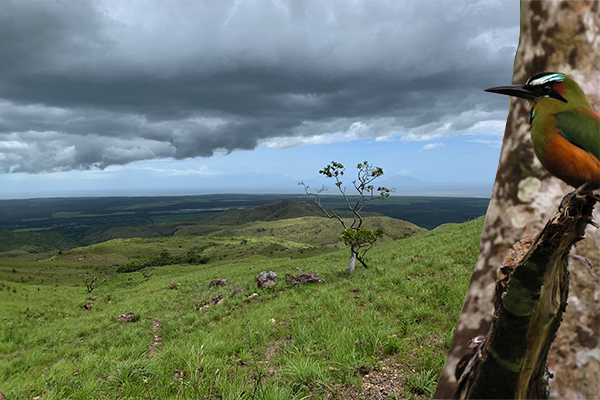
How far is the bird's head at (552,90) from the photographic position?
178 cm

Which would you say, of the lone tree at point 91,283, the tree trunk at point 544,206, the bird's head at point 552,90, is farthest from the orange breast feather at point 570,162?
the lone tree at point 91,283

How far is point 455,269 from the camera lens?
480 inches

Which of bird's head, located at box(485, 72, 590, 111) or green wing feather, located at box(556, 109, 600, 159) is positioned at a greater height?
bird's head, located at box(485, 72, 590, 111)

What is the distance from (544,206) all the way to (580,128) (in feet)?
3.15

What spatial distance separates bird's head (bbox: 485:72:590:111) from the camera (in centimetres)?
178

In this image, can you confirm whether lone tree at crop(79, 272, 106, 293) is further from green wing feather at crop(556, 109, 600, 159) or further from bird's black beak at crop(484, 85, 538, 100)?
green wing feather at crop(556, 109, 600, 159)

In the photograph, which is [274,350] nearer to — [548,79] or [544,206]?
[544,206]

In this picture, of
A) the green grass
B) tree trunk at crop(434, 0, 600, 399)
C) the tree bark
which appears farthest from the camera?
the green grass

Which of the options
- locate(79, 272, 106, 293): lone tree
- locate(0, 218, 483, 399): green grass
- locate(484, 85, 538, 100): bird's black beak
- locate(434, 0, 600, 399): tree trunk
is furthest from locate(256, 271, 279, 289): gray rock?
locate(79, 272, 106, 293): lone tree

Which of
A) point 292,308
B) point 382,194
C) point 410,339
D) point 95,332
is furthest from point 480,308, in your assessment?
point 382,194

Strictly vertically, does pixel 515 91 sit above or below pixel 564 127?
above

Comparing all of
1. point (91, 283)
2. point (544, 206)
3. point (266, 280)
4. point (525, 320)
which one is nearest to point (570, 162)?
point (544, 206)

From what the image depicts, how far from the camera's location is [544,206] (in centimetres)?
241

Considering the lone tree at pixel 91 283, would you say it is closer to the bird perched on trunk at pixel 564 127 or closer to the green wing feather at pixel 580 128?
the bird perched on trunk at pixel 564 127
